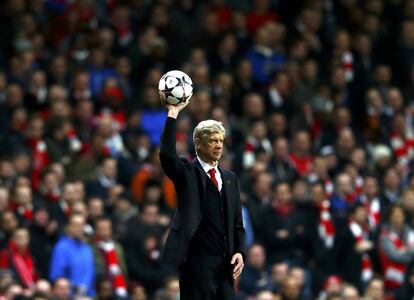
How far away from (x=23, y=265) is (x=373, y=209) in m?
4.85

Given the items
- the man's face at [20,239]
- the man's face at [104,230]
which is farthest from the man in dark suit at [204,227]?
the man's face at [104,230]

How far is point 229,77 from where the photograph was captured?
17.6 m

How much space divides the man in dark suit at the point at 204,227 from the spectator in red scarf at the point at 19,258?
5.50 m

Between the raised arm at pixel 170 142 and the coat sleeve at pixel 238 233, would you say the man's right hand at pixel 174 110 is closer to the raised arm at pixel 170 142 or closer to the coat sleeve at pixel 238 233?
the raised arm at pixel 170 142

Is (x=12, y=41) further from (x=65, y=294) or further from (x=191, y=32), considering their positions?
(x=65, y=294)

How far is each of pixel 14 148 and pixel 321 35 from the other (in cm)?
616

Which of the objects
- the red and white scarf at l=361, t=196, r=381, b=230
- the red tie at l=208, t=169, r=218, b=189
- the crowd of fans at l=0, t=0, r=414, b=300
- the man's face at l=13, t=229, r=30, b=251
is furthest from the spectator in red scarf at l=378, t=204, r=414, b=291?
the red tie at l=208, t=169, r=218, b=189

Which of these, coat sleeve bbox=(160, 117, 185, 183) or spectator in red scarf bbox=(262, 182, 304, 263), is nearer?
coat sleeve bbox=(160, 117, 185, 183)

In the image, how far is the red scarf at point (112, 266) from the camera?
1476 cm

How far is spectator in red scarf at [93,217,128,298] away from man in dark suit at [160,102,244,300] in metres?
5.90

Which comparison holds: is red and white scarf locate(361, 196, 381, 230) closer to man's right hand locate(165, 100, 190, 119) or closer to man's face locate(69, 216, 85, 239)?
man's face locate(69, 216, 85, 239)

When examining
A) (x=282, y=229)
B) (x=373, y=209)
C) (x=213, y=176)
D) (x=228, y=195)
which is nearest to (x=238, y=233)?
(x=228, y=195)

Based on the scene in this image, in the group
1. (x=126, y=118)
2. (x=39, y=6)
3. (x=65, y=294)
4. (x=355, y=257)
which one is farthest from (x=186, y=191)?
(x=39, y=6)

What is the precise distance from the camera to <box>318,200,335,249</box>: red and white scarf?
51.4 ft
